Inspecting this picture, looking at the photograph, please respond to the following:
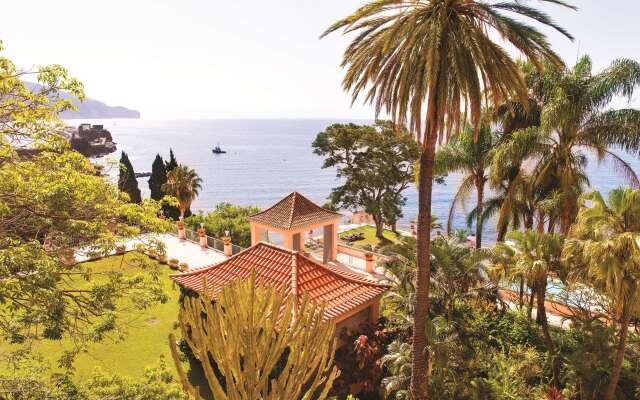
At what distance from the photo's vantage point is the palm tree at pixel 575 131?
15688 mm

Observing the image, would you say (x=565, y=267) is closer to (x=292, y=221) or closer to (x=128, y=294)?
(x=128, y=294)

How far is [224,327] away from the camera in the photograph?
6.75 metres

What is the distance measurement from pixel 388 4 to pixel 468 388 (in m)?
11.3

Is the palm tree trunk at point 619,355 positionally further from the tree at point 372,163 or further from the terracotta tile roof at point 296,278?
the tree at point 372,163

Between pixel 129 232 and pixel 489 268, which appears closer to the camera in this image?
pixel 129 232

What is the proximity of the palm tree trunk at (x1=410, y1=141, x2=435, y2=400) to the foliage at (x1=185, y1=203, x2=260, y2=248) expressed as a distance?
73.8ft

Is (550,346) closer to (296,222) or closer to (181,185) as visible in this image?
(296,222)

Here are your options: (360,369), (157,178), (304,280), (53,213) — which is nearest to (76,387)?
(53,213)

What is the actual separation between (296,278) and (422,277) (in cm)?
508

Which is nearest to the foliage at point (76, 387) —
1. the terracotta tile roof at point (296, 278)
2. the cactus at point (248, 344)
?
the cactus at point (248, 344)

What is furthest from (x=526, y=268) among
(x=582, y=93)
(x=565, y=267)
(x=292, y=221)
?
(x=292, y=221)

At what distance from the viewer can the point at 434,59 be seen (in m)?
9.62

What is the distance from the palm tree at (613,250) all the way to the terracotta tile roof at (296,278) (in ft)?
23.1

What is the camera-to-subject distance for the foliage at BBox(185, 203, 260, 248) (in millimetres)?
33312
